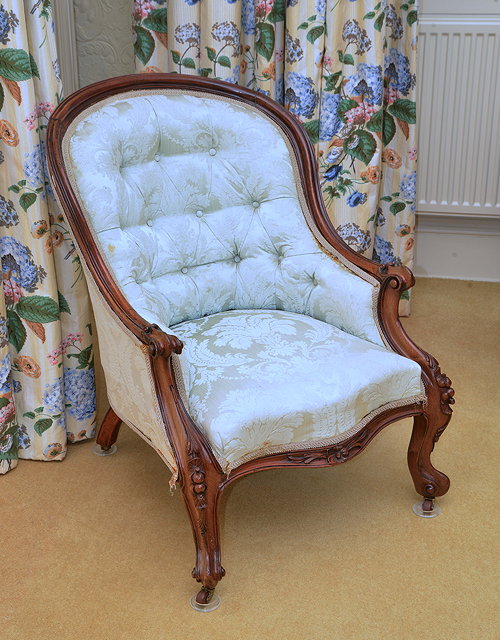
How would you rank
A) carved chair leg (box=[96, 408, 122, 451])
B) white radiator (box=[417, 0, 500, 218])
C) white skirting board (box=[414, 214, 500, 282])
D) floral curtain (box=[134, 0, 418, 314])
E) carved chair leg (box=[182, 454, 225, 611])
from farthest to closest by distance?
white skirting board (box=[414, 214, 500, 282]) → white radiator (box=[417, 0, 500, 218]) → floral curtain (box=[134, 0, 418, 314]) → carved chair leg (box=[96, 408, 122, 451]) → carved chair leg (box=[182, 454, 225, 611])

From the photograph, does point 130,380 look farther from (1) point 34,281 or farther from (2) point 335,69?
(2) point 335,69

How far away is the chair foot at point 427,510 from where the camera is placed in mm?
1861

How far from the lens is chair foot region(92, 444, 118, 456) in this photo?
2141mm

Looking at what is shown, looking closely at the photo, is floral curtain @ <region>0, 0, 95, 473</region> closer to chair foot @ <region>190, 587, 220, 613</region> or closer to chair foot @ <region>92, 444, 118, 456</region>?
chair foot @ <region>92, 444, 118, 456</region>

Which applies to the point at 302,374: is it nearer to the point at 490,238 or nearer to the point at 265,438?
the point at 265,438

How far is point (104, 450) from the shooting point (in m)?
2.14

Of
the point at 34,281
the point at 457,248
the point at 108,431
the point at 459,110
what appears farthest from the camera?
the point at 457,248

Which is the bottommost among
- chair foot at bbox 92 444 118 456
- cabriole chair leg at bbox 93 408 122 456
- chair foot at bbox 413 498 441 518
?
chair foot at bbox 413 498 441 518

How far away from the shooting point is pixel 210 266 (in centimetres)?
197

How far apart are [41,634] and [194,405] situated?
53cm

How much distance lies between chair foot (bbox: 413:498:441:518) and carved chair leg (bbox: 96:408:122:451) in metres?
0.81

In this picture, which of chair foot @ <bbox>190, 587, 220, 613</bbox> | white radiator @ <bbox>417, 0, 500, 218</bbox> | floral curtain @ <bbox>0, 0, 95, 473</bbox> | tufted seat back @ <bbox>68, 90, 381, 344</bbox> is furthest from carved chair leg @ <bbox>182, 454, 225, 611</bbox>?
white radiator @ <bbox>417, 0, 500, 218</bbox>

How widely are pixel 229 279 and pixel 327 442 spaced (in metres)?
0.54

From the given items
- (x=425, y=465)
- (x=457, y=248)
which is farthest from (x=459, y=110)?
(x=425, y=465)
